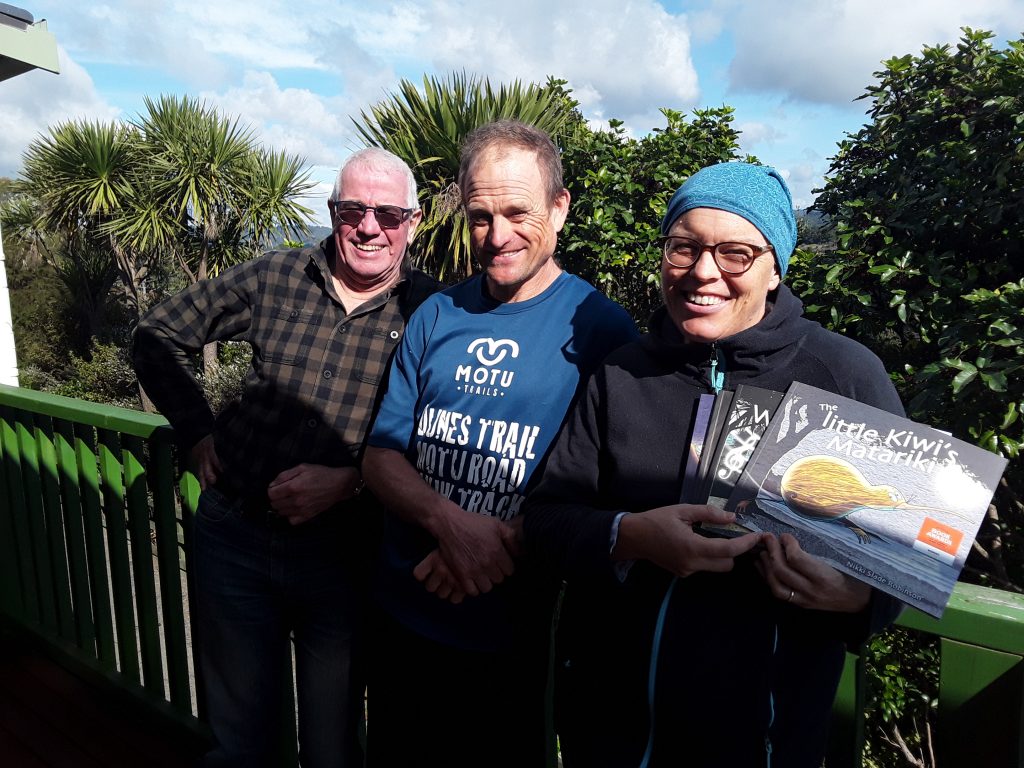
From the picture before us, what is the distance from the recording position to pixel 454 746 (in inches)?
66.2

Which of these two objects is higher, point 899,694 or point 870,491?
point 870,491

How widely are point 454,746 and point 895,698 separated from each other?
10.3 ft

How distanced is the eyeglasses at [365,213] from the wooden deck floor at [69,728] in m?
1.86

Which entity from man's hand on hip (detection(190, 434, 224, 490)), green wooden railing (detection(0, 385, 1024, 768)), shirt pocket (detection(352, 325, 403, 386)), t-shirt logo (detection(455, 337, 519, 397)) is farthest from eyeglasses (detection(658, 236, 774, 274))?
green wooden railing (detection(0, 385, 1024, 768))

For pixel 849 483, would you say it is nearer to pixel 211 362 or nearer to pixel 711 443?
pixel 711 443

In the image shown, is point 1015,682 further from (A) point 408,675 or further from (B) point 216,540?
(B) point 216,540

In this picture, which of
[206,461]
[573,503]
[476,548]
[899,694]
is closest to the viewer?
[573,503]

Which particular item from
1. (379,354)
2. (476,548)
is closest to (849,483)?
(476,548)

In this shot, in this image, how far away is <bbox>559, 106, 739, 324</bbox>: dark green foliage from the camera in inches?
288

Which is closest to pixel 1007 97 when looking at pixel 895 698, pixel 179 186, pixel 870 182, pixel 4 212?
pixel 870 182

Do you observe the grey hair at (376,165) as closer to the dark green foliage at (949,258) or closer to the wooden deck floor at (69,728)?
the wooden deck floor at (69,728)

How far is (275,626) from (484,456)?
84cm

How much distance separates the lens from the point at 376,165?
196 cm

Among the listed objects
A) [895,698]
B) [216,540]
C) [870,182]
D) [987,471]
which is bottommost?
[895,698]
